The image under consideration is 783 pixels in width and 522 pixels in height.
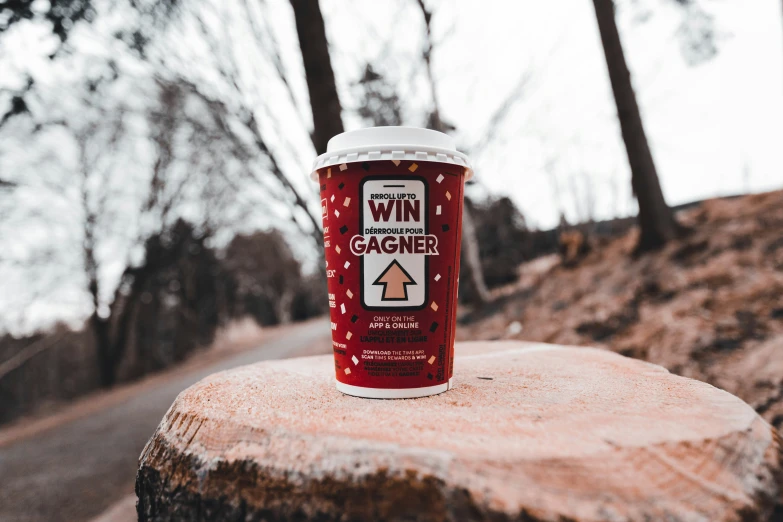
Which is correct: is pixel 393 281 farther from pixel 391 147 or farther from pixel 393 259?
pixel 391 147

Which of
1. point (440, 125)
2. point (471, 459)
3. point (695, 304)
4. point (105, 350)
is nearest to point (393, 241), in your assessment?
point (471, 459)

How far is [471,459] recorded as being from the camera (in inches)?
30.7

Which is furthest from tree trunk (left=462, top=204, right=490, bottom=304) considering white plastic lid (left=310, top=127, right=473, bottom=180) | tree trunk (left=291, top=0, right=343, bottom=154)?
white plastic lid (left=310, top=127, right=473, bottom=180)

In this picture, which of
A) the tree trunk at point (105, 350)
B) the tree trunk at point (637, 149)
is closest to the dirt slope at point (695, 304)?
the tree trunk at point (637, 149)

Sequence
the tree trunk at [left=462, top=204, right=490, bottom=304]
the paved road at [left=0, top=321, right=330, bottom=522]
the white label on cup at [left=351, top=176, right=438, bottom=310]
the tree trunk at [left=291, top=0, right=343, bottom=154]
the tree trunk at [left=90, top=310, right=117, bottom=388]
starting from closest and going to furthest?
the white label on cup at [left=351, top=176, right=438, bottom=310] < the tree trunk at [left=291, top=0, right=343, bottom=154] < the paved road at [left=0, top=321, right=330, bottom=522] < the tree trunk at [left=462, top=204, right=490, bottom=304] < the tree trunk at [left=90, top=310, right=117, bottom=388]

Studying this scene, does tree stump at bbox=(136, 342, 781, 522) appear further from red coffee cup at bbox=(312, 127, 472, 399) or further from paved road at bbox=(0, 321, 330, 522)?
paved road at bbox=(0, 321, 330, 522)

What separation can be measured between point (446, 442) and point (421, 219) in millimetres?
621

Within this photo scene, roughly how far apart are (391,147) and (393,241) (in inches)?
9.9

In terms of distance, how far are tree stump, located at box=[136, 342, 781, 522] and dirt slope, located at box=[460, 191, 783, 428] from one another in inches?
96.6

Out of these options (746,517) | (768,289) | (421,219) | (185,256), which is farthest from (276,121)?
(185,256)

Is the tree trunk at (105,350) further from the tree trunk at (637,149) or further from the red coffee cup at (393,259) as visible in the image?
the red coffee cup at (393,259)

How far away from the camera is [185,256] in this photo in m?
16.0

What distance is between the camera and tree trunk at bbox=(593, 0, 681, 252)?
19.0 feet

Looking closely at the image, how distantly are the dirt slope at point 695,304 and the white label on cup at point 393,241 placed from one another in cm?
267
